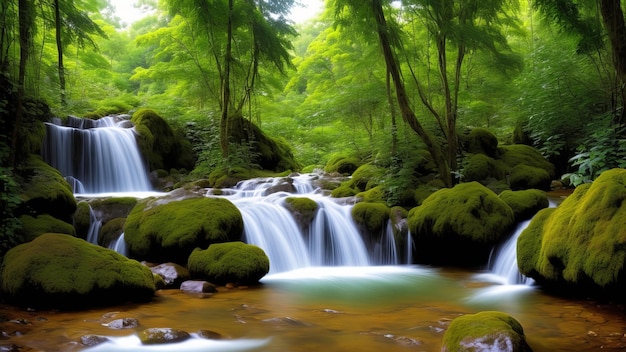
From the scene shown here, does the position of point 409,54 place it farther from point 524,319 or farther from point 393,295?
point 524,319

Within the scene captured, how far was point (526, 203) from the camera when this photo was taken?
864 cm

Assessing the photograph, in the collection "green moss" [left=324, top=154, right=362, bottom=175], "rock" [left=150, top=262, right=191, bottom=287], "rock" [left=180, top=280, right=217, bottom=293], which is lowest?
"rock" [left=180, top=280, right=217, bottom=293]

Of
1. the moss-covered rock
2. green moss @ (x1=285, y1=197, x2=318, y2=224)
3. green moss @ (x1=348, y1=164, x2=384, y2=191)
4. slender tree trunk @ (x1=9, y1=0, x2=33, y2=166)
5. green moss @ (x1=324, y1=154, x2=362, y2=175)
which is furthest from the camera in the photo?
green moss @ (x1=324, y1=154, x2=362, y2=175)

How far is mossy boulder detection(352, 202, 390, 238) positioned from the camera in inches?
376

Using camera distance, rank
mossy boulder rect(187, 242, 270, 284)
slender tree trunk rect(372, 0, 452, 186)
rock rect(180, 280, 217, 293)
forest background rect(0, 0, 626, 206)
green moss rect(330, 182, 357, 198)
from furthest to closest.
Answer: green moss rect(330, 182, 357, 198) → slender tree trunk rect(372, 0, 452, 186) → forest background rect(0, 0, 626, 206) → mossy boulder rect(187, 242, 270, 284) → rock rect(180, 280, 217, 293)

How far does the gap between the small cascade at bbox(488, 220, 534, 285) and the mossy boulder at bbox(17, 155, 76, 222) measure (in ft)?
25.6

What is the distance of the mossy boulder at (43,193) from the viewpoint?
7430mm

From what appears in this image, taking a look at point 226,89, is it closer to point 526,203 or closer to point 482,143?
point 482,143

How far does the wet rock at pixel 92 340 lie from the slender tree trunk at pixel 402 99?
8184 millimetres

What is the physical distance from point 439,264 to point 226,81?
870 centimetres

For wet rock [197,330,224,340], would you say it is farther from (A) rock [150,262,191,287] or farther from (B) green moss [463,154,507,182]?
(B) green moss [463,154,507,182]

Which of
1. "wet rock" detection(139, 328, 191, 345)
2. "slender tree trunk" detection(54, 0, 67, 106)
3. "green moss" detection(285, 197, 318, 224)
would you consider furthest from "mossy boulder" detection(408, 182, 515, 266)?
"slender tree trunk" detection(54, 0, 67, 106)

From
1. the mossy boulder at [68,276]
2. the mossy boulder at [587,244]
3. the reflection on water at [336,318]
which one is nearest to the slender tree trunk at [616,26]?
the mossy boulder at [587,244]

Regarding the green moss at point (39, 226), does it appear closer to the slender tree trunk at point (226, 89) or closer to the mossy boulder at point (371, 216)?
the mossy boulder at point (371, 216)
